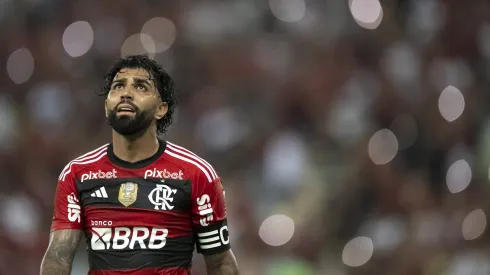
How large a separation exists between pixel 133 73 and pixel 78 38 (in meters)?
2.76

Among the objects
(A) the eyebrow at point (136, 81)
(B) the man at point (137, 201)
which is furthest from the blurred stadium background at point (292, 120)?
(A) the eyebrow at point (136, 81)

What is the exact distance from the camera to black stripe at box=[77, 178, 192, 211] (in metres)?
2.20

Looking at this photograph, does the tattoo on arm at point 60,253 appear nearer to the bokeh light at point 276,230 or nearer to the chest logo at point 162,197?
the chest logo at point 162,197

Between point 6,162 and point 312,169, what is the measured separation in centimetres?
186

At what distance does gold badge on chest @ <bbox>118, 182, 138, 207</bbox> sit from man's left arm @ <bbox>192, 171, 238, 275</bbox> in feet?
0.55

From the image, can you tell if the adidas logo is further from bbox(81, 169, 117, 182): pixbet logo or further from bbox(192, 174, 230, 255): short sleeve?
bbox(192, 174, 230, 255): short sleeve

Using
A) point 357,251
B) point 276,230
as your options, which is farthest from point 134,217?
point 357,251

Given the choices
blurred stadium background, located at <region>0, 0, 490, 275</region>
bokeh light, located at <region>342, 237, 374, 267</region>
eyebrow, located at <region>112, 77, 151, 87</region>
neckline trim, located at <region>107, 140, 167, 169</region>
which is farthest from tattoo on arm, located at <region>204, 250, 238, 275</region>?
bokeh light, located at <region>342, 237, 374, 267</region>

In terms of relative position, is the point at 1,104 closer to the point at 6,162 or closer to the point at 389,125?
the point at 6,162

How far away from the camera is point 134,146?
7.41 ft

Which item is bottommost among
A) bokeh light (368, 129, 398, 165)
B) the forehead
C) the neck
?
the neck

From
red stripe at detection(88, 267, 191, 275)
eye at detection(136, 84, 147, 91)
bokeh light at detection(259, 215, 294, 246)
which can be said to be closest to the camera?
red stripe at detection(88, 267, 191, 275)

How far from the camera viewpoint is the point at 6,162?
4656 millimetres

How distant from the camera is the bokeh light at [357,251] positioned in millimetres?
4609
